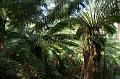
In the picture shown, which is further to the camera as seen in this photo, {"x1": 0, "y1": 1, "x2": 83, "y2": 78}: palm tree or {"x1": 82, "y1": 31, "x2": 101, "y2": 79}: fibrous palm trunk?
{"x1": 82, "y1": 31, "x2": 101, "y2": 79}: fibrous palm trunk

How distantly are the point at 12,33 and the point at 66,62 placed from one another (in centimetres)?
471

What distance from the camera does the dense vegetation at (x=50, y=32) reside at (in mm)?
9758

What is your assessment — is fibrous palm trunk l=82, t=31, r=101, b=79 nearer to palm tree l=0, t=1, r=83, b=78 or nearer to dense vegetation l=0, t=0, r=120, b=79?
dense vegetation l=0, t=0, r=120, b=79

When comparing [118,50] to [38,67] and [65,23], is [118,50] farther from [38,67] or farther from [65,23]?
[38,67]

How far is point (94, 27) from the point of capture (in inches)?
431

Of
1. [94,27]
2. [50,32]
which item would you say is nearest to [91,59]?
[94,27]

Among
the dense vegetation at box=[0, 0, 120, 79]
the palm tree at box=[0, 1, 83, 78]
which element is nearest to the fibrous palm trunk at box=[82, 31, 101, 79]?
the dense vegetation at box=[0, 0, 120, 79]

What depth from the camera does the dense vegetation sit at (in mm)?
9758

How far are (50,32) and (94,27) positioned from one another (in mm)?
1881

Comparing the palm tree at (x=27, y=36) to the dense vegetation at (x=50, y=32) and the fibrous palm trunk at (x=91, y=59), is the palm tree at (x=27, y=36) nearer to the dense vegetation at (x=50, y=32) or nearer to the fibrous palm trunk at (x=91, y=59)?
the dense vegetation at (x=50, y=32)

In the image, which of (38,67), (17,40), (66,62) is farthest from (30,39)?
(66,62)

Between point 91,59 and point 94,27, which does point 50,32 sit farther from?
point 91,59

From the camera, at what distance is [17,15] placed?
11.6 metres

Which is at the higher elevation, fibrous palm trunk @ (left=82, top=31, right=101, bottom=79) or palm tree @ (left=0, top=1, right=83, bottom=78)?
palm tree @ (left=0, top=1, right=83, bottom=78)
